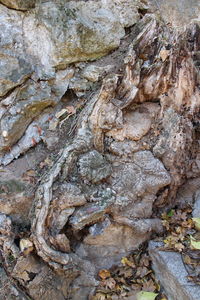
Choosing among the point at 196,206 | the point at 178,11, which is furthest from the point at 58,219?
the point at 178,11

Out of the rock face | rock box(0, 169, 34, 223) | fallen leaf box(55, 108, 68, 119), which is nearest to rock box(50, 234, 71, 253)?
the rock face

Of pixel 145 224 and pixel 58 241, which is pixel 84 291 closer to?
pixel 58 241

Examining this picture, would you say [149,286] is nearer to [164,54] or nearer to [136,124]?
[136,124]

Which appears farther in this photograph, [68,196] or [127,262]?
[127,262]

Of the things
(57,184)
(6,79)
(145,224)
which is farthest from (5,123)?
(145,224)

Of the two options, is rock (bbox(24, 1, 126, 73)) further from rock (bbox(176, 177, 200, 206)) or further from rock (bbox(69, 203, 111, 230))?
rock (bbox(176, 177, 200, 206))

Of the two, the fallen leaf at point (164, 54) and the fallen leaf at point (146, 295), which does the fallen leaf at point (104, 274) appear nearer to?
the fallen leaf at point (146, 295)
